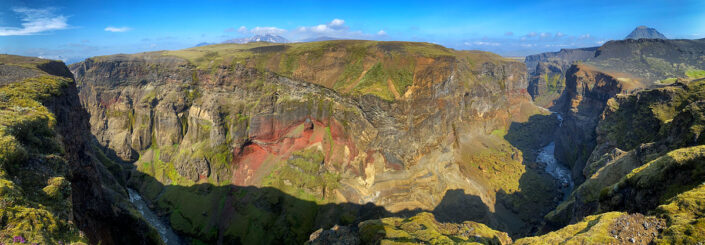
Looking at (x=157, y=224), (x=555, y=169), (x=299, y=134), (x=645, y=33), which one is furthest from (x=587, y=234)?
(x=645, y=33)

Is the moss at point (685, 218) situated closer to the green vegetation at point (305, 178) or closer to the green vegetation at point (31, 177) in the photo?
the green vegetation at point (31, 177)

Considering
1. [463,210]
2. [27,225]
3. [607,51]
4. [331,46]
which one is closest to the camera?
[27,225]

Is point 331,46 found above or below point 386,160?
above

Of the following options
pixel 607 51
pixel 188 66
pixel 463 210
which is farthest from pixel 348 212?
pixel 607 51

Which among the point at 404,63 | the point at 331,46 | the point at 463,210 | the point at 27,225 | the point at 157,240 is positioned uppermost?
the point at 331,46

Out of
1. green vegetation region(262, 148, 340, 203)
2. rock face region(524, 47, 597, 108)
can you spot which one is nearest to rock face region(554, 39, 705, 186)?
rock face region(524, 47, 597, 108)

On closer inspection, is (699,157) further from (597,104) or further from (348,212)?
(597,104)

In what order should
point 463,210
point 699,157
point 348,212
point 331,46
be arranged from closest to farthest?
point 699,157, point 348,212, point 463,210, point 331,46
